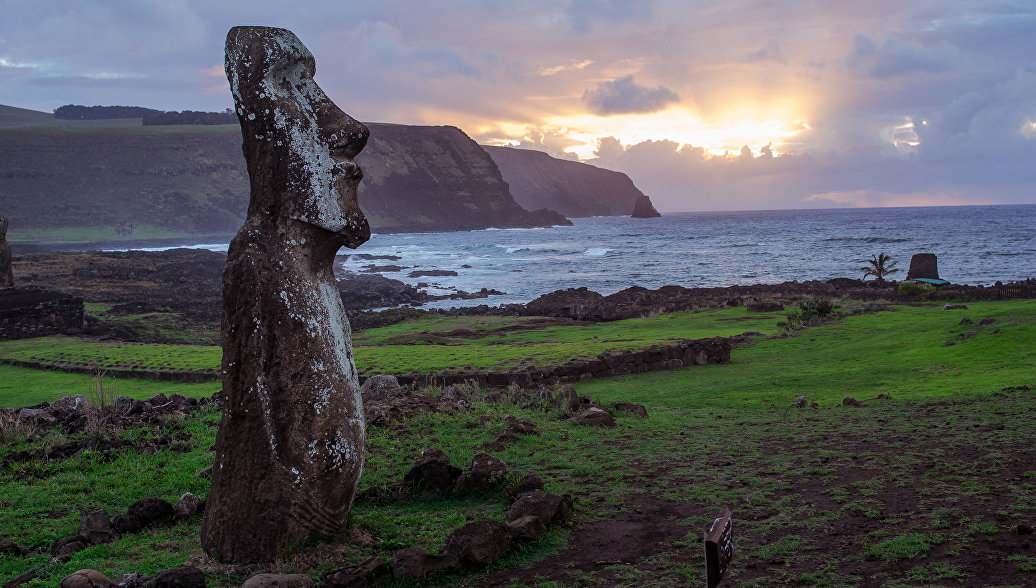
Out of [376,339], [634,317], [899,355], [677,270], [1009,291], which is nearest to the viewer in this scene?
[899,355]

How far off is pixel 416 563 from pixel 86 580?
7.45ft

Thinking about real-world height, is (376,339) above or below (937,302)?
below

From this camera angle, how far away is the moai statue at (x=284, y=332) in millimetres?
5680

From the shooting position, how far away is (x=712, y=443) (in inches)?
379

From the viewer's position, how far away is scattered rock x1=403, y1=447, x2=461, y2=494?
7.48 metres

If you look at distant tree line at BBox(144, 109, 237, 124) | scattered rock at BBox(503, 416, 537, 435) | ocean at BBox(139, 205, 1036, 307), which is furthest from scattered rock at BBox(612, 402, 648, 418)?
distant tree line at BBox(144, 109, 237, 124)

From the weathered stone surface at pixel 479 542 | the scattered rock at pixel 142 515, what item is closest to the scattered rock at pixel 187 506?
the scattered rock at pixel 142 515

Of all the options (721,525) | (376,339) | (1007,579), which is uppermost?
(721,525)

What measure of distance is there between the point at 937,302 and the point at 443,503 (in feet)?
94.6

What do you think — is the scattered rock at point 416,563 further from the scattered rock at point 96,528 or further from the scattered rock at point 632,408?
the scattered rock at point 632,408

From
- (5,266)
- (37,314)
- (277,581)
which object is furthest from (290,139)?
(5,266)

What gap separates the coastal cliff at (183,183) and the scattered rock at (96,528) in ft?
373

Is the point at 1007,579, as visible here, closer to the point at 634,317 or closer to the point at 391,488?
the point at 391,488

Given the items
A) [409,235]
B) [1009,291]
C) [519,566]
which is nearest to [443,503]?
[519,566]
